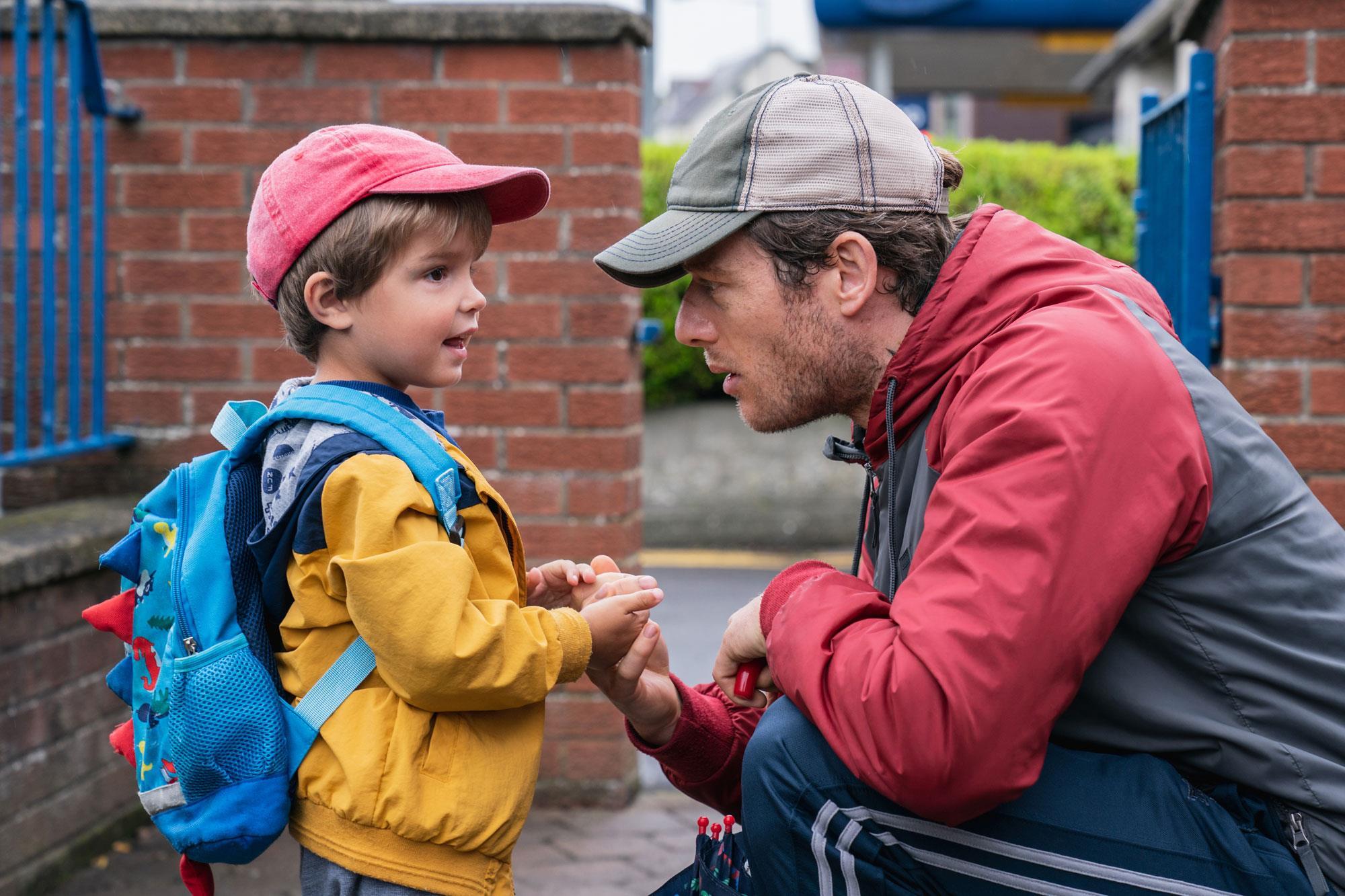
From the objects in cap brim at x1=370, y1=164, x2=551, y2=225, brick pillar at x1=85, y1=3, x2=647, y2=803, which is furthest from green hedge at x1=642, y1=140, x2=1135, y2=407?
cap brim at x1=370, y1=164, x2=551, y2=225

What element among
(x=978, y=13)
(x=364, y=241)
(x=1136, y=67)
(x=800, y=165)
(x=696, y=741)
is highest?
(x=978, y=13)

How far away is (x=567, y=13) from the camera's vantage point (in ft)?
11.4

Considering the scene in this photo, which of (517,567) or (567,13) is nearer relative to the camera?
(517,567)

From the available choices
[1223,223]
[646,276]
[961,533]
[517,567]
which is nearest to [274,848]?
[517,567]

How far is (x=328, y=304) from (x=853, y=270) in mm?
801

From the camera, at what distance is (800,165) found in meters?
1.99

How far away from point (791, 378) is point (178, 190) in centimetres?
221

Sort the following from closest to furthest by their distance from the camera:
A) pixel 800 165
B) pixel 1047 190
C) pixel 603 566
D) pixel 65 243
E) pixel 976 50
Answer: pixel 800 165 < pixel 603 566 < pixel 65 243 < pixel 1047 190 < pixel 976 50

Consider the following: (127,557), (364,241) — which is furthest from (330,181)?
(127,557)

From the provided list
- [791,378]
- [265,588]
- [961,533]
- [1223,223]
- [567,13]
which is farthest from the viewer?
[567,13]

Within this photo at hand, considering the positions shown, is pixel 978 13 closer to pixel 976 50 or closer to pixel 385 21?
pixel 976 50

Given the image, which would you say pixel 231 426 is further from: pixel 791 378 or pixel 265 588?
pixel 791 378

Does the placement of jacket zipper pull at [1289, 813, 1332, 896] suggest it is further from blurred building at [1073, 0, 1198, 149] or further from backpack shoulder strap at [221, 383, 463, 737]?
blurred building at [1073, 0, 1198, 149]

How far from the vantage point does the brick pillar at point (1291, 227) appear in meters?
3.14
